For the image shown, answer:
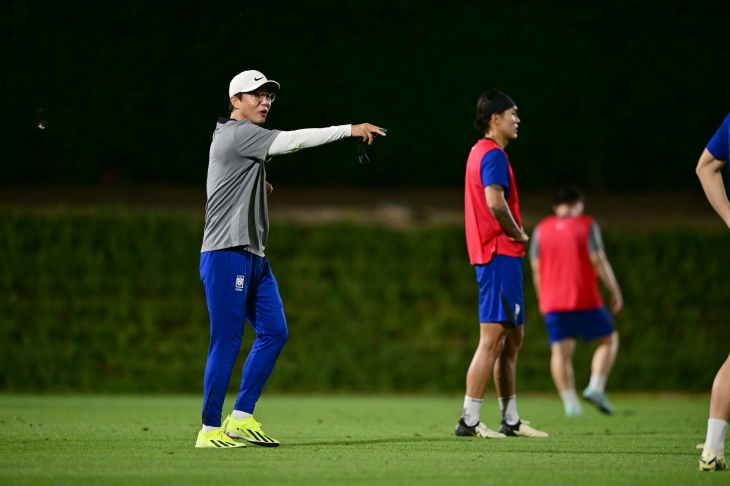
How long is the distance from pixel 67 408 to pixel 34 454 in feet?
14.0

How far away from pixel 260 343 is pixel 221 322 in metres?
0.31

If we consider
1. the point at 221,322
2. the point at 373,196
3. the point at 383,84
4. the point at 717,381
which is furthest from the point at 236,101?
the point at 373,196

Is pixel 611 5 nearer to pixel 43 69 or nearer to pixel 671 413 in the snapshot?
pixel 671 413

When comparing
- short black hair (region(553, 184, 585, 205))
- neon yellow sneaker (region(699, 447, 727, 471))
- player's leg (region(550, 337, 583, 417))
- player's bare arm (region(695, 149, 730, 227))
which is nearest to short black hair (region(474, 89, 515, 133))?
player's bare arm (region(695, 149, 730, 227))

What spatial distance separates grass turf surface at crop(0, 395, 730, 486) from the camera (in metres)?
3.73

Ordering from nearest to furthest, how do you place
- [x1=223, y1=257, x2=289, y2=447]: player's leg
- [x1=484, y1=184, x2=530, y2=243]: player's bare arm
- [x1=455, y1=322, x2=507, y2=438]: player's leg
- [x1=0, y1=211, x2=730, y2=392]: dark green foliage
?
1. [x1=223, y1=257, x2=289, y2=447]: player's leg
2. [x1=484, y1=184, x2=530, y2=243]: player's bare arm
3. [x1=455, y1=322, x2=507, y2=438]: player's leg
4. [x1=0, y1=211, x2=730, y2=392]: dark green foliage

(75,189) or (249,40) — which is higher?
(249,40)

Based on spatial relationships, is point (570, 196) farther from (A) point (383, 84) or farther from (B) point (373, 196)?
(B) point (373, 196)

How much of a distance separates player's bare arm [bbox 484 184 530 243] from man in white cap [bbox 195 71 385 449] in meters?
1.13

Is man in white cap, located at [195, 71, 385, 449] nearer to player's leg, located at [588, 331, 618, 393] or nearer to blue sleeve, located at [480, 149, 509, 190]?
blue sleeve, located at [480, 149, 509, 190]

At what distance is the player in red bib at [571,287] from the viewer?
8953mm

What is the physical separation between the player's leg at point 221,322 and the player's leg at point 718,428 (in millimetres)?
2259

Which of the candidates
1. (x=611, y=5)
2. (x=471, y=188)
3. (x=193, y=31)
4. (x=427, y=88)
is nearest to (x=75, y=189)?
(x=193, y=31)

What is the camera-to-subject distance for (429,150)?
13.4 meters
